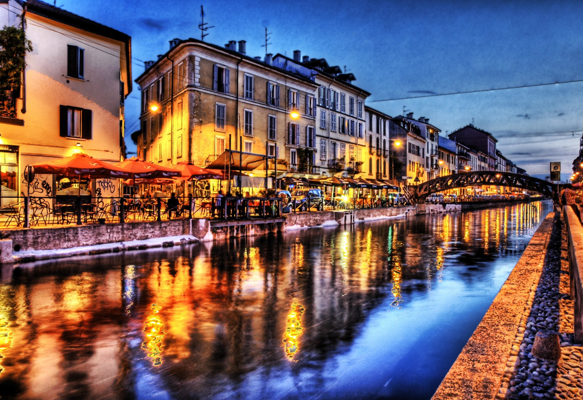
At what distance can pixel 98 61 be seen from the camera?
2245 centimetres

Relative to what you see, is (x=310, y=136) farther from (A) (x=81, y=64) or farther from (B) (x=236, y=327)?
(B) (x=236, y=327)

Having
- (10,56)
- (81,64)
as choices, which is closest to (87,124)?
(81,64)

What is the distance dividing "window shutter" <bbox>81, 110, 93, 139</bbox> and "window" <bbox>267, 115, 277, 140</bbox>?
1614 cm

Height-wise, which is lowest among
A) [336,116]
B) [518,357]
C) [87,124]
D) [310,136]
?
[518,357]

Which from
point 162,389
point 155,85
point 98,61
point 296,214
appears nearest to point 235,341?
point 162,389

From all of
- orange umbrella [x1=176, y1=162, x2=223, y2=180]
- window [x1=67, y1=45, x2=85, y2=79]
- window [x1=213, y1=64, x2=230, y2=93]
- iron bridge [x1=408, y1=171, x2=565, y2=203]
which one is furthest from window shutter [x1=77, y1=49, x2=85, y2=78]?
iron bridge [x1=408, y1=171, x2=565, y2=203]

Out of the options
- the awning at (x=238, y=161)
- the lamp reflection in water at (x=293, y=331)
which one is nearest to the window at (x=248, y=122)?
the awning at (x=238, y=161)

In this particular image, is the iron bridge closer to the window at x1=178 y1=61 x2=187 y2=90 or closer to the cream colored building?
the window at x1=178 y1=61 x2=187 y2=90

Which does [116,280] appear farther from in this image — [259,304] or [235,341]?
[235,341]

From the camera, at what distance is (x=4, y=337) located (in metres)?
5.64

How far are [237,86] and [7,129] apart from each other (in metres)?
16.9

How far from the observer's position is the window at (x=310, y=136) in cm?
4009

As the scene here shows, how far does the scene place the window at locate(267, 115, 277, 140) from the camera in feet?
117

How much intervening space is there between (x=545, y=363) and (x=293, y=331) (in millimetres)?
3098
